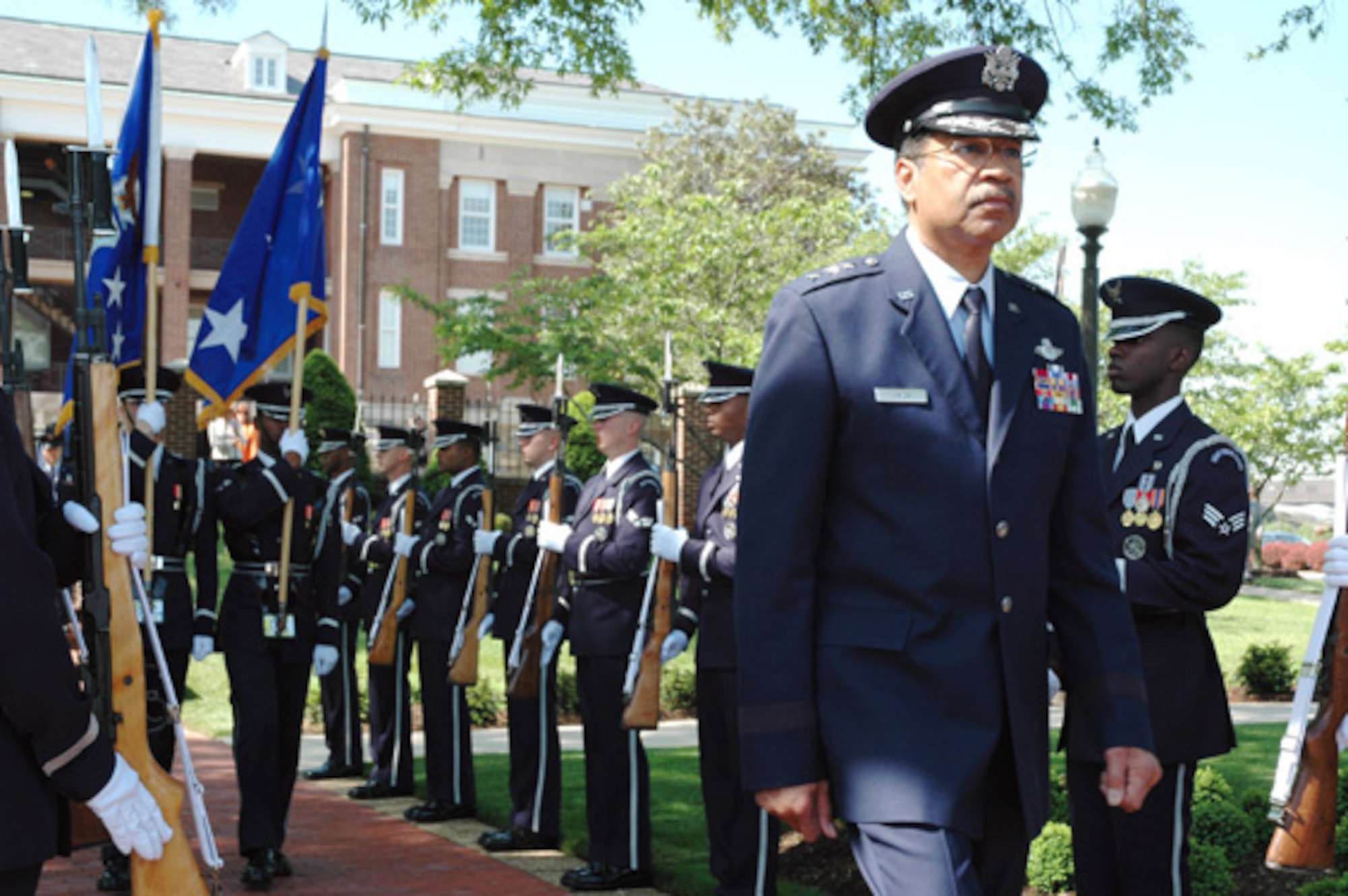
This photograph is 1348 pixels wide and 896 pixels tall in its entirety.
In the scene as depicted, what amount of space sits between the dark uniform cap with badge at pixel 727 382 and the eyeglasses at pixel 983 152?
3987 millimetres

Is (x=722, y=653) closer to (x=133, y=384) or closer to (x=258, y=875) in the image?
(x=258, y=875)

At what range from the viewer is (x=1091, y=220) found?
1275cm

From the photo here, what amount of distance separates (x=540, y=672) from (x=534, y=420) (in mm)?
1688

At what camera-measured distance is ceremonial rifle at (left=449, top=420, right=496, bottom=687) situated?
9812 millimetres

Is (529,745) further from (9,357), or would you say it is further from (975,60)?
(975,60)

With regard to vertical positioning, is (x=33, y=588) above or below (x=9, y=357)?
below

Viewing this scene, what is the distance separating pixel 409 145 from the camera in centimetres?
4175

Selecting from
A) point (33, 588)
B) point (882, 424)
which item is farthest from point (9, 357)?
point (882, 424)

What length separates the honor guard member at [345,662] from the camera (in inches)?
463

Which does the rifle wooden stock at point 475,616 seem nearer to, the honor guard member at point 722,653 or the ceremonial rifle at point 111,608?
the honor guard member at point 722,653

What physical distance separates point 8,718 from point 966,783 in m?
2.09

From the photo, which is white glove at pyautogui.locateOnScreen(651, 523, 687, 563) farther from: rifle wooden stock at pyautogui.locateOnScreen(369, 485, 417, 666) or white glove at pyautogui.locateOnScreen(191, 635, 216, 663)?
rifle wooden stock at pyautogui.locateOnScreen(369, 485, 417, 666)

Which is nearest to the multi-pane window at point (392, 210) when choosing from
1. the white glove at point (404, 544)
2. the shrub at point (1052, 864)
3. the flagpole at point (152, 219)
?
the white glove at point (404, 544)

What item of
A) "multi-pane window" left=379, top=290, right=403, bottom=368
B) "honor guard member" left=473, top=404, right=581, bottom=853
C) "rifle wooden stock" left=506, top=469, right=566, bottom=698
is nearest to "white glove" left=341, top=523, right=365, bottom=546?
"honor guard member" left=473, top=404, right=581, bottom=853
